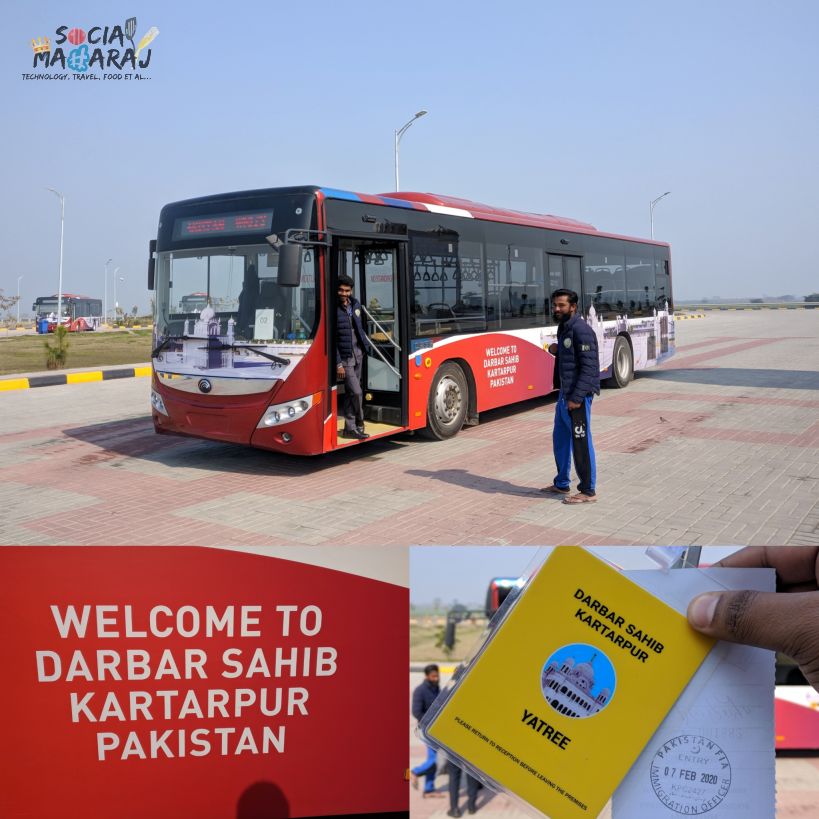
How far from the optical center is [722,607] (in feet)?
6.25

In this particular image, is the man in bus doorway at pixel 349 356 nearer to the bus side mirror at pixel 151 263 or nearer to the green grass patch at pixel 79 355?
the bus side mirror at pixel 151 263

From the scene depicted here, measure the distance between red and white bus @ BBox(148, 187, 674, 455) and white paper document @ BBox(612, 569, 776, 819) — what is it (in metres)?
6.84

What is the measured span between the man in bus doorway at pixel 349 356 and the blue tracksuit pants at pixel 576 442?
8.08ft

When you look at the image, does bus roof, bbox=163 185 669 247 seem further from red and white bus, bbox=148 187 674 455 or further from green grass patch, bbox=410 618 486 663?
green grass patch, bbox=410 618 486 663

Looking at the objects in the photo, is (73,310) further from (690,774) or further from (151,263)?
(690,774)

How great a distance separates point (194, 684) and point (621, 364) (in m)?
14.9

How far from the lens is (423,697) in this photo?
224cm

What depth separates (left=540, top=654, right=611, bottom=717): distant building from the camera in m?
1.96

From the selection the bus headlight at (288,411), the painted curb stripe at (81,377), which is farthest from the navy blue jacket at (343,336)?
the painted curb stripe at (81,377)

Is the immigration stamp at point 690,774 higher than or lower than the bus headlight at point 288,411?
lower

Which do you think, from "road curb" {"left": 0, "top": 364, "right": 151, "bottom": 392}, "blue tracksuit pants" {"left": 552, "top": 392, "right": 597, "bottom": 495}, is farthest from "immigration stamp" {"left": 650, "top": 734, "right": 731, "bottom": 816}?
"road curb" {"left": 0, "top": 364, "right": 151, "bottom": 392}

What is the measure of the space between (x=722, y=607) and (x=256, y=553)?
1.37m

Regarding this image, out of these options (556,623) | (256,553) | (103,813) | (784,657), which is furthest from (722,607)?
(103,813)

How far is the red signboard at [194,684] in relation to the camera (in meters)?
2.58
